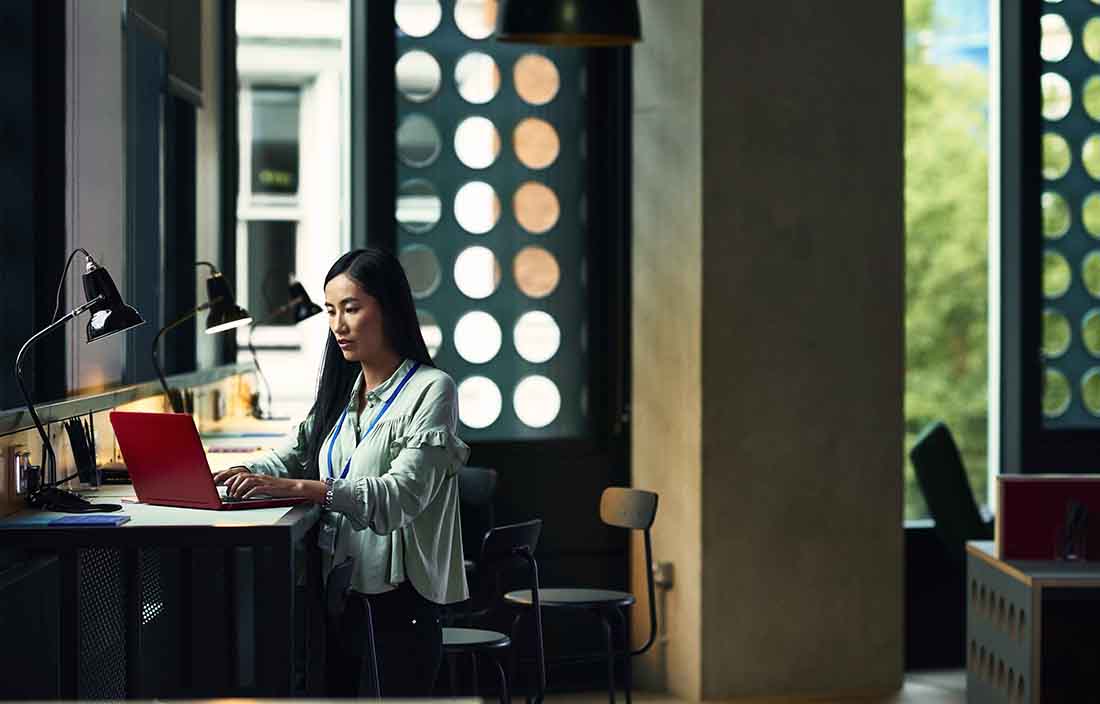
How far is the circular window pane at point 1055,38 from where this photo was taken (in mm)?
6660

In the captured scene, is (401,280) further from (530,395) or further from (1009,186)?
(1009,186)

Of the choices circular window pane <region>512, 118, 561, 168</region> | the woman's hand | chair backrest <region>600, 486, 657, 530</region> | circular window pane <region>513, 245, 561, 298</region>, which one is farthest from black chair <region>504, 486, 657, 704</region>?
circular window pane <region>512, 118, 561, 168</region>

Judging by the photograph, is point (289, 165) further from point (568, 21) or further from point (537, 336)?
point (568, 21)

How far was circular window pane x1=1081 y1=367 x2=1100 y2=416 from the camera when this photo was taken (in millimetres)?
6711

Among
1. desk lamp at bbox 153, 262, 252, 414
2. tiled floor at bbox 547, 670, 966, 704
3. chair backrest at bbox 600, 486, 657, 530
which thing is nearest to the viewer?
chair backrest at bbox 600, 486, 657, 530

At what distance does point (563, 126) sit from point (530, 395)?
1154 millimetres

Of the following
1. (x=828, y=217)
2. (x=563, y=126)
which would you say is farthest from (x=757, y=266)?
(x=563, y=126)

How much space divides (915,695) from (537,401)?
1.95 m

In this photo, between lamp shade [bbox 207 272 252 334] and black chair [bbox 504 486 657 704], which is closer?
black chair [bbox 504 486 657 704]

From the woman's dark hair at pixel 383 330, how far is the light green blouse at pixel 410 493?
65 mm

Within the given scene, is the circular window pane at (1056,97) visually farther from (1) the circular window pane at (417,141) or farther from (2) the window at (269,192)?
(2) the window at (269,192)

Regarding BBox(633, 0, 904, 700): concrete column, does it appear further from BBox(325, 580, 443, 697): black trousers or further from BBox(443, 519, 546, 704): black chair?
BBox(325, 580, 443, 697): black trousers

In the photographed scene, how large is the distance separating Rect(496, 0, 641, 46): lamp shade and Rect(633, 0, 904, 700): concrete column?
1.40 meters

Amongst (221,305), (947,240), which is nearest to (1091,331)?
(947,240)
